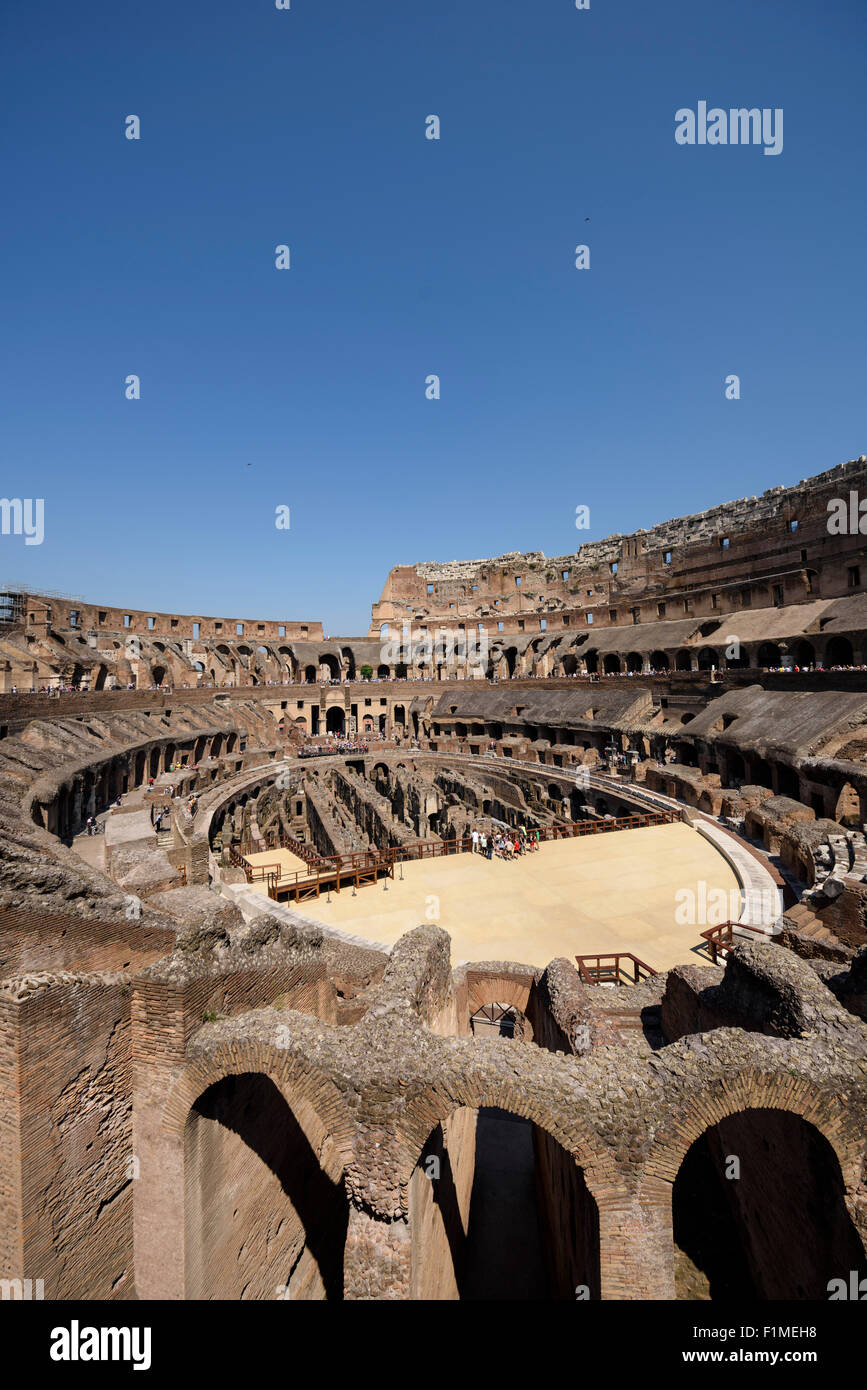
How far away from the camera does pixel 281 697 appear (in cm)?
4712

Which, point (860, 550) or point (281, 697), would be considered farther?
point (281, 697)

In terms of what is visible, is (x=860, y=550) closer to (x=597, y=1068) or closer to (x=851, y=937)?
(x=851, y=937)

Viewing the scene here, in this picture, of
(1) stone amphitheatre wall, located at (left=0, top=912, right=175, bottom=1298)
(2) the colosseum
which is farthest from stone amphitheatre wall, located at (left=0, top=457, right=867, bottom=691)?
(1) stone amphitheatre wall, located at (left=0, top=912, right=175, bottom=1298)

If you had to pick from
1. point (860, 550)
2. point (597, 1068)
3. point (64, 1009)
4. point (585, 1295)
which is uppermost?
point (860, 550)

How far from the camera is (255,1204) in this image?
22.1ft

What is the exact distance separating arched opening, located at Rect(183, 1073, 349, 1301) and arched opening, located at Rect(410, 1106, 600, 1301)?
5.24 feet

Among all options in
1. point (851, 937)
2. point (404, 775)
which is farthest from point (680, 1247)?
point (404, 775)

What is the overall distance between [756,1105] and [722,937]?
678cm

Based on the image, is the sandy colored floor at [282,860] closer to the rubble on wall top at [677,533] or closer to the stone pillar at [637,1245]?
the stone pillar at [637,1245]

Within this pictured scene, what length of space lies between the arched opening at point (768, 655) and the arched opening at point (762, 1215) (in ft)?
96.7

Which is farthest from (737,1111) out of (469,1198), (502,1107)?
(469,1198)

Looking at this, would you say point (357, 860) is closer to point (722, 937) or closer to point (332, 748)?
point (722, 937)

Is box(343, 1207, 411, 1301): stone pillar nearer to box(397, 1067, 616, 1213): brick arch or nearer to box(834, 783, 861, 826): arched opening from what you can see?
box(397, 1067, 616, 1213): brick arch

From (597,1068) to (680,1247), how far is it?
3.96 meters
